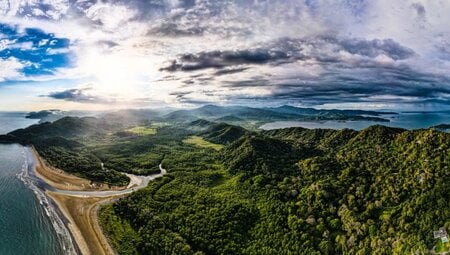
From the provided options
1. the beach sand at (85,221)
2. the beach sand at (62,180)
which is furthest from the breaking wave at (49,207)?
the beach sand at (62,180)

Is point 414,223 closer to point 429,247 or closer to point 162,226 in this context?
point 429,247

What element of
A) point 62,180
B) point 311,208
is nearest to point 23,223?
point 62,180

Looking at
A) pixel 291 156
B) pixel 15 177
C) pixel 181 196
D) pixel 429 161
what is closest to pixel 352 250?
pixel 429 161

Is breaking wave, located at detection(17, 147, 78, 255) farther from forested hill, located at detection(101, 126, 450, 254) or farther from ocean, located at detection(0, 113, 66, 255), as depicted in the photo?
forested hill, located at detection(101, 126, 450, 254)

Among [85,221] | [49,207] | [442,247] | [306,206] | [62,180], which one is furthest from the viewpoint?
[62,180]

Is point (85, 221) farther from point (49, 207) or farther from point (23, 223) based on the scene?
point (49, 207)

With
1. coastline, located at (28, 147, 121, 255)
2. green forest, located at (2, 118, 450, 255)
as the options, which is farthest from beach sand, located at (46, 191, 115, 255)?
green forest, located at (2, 118, 450, 255)

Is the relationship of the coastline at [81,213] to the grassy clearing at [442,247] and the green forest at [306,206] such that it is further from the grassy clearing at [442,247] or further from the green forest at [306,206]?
the grassy clearing at [442,247]
